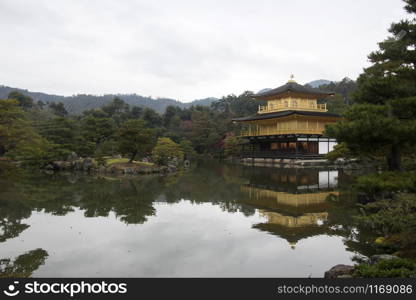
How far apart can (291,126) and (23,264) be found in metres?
31.7

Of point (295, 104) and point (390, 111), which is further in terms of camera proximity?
point (295, 104)

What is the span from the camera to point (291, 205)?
13242 mm

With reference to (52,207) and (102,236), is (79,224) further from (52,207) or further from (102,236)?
(52,207)

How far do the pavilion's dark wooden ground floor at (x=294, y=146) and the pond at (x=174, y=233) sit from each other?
59.1ft

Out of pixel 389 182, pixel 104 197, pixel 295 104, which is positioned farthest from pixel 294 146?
pixel 389 182

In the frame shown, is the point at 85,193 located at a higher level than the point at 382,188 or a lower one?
lower

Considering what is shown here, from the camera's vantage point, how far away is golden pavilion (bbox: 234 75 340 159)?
34656mm

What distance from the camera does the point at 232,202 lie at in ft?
46.8

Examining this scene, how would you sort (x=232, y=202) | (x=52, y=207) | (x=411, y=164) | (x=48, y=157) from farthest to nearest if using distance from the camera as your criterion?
1. (x=48, y=157)
2. (x=232, y=202)
3. (x=52, y=207)
4. (x=411, y=164)

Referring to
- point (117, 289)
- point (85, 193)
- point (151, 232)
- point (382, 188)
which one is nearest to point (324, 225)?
point (382, 188)

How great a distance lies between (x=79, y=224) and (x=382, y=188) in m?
8.46

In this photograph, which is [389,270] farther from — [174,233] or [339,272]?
[174,233]

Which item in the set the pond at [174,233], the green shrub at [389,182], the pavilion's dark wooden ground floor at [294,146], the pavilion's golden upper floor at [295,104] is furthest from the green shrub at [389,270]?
the pavilion's golden upper floor at [295,104]

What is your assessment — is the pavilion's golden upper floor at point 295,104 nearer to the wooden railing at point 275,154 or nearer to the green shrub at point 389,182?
the wooden railing at point 275,154
